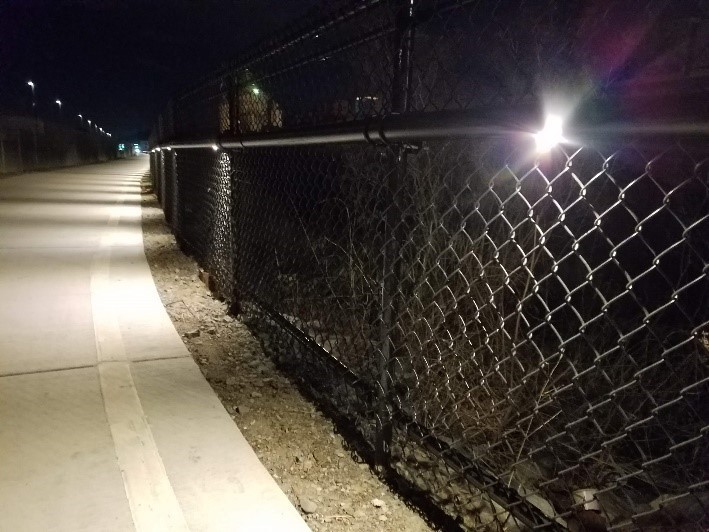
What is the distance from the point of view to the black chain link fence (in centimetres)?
173

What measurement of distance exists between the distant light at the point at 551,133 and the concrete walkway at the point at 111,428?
177 centimetres

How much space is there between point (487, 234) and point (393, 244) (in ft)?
1.37

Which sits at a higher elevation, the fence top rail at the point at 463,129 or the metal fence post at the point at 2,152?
the fence top rail at the point at 463,129

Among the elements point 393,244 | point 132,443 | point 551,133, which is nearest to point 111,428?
point 132,443

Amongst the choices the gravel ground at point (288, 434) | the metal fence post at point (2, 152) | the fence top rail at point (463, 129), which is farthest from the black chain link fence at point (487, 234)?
the metal fence post at point (2, 152)

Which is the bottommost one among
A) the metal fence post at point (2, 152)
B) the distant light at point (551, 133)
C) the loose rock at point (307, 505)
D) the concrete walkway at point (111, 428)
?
the loose rock at point (307, 505)

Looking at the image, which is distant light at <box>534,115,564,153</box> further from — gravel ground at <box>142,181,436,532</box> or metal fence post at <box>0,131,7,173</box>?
metal fence post at <box>0,131,7,173</box>

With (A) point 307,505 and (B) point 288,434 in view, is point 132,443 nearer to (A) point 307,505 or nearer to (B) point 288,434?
(B) point 288,434

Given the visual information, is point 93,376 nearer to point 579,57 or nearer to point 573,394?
point 573,394

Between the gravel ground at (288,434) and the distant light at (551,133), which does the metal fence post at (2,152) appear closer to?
the gravel ground at (288,434)

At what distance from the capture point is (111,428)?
280 cm

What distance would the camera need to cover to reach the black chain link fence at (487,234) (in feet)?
5.67

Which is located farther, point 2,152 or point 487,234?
point 2,152

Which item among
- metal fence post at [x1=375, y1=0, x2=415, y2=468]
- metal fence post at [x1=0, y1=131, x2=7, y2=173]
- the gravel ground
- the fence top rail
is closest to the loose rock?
the gravel ground
